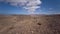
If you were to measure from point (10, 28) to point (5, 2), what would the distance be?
0.33m

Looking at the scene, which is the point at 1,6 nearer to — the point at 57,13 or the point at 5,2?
the point at 5,2

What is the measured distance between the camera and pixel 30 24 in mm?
1589

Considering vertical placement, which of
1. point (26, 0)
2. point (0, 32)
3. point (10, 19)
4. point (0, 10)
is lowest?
point (0, 32)

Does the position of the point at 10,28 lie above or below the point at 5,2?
below

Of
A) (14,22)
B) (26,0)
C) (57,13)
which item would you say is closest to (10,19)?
(14,22)

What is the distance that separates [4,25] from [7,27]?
0.05 metres

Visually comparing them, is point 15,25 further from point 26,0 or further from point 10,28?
point 26,0

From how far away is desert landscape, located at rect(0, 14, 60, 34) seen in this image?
150cm

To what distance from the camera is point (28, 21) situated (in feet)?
5.33

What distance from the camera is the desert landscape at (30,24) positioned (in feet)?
4.94

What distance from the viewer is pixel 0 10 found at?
1.61 meters

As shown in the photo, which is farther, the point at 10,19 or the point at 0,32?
the point at 10,19

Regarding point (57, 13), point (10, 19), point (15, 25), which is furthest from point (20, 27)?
point (57, 13)

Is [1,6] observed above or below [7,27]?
above
